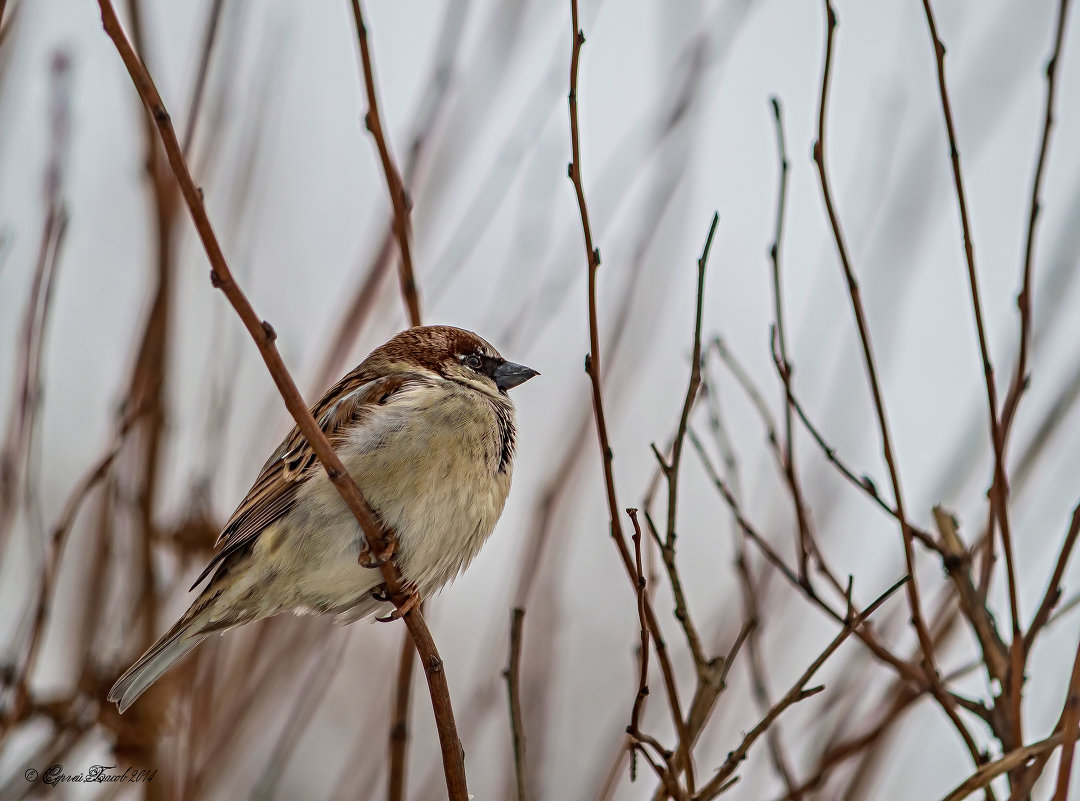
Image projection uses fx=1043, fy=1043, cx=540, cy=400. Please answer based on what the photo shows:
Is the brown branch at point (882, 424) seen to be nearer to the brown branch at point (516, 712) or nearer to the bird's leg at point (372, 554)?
the brown branch at point (516, 712)

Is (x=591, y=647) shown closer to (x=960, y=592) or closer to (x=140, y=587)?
(x=140, y=587)

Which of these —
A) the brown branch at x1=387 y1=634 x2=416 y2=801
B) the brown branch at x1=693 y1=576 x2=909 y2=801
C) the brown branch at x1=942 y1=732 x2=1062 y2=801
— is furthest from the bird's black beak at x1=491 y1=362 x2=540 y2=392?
the brown branch at x1=942 y1=732 x2=1062 y2=801

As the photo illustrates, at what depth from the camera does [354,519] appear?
292 cm

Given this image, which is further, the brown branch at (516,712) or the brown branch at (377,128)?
the brown branch at (377,128)

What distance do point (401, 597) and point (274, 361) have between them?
95 cm

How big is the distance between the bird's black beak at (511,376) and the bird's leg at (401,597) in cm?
80

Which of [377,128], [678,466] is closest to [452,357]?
[377,128]

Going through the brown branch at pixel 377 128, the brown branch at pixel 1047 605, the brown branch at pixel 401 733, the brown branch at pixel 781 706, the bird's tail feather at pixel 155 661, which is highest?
the brown branch at pixel 377 128

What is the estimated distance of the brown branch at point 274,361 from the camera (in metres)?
1.64

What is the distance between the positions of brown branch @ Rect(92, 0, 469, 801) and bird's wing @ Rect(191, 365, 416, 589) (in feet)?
2.42

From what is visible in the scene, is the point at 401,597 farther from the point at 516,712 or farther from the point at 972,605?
the point at 972,605

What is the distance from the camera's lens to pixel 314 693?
10.6 feet

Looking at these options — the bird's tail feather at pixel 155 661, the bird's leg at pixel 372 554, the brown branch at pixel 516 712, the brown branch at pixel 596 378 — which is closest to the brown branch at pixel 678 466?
the brown branch at pixel 596 378

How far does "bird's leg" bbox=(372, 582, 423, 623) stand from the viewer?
2.36m
